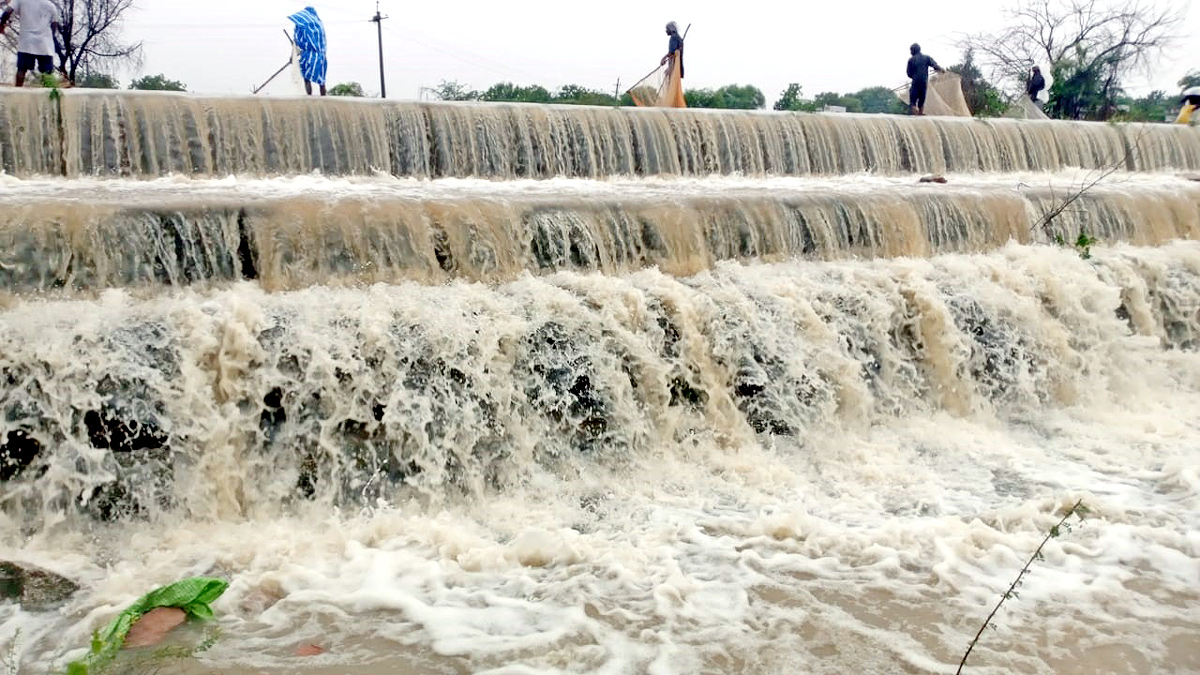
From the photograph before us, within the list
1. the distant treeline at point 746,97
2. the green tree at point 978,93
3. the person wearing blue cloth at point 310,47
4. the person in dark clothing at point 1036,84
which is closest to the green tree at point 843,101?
the distant treeline at point 746,97

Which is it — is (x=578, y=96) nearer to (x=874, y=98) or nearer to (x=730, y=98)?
(x=730, y=98)

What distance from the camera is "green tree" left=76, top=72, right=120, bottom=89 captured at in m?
17.0

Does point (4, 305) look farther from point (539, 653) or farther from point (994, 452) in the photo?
point (994, 452)

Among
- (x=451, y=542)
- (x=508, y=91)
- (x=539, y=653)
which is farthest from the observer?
(x=508, y=91)

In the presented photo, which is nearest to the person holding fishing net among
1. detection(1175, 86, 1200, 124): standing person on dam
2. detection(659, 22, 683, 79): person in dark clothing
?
detection(659, 22, 683, 79): person in dark clothing

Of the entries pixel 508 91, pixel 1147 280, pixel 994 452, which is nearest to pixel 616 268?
pixel 994 452

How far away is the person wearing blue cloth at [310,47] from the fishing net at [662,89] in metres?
3.59

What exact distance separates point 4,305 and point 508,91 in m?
18.5

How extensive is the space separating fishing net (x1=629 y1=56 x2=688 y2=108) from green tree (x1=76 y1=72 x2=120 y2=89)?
34.6 feet

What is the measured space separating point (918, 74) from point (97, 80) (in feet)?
46.3

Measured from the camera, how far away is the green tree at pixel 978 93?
51.0 feet

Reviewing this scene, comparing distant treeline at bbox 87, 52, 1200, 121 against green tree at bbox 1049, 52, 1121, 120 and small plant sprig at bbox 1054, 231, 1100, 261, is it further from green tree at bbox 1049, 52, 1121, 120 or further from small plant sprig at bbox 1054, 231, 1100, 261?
small plant sprig at bbox 1054, 231, 1100, 261

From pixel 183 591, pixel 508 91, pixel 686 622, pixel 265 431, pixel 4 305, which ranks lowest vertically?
pixel 686 622

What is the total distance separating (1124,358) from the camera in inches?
240
